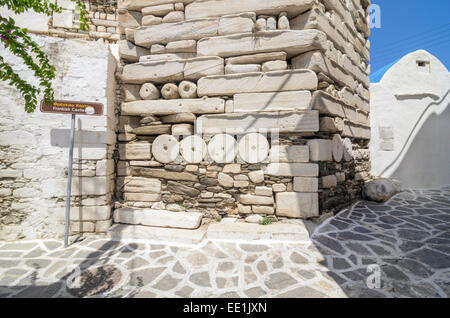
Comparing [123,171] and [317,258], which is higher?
[123,171]

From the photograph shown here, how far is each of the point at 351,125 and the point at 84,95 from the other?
→ 4.99 meters

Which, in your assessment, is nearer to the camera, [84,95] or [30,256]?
[30,256]

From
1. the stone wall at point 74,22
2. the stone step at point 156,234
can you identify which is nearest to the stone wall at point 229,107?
the stone step at point 156,234

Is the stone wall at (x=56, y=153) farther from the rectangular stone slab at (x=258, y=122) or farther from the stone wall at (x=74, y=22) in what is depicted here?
the stone wall at (x=74, y=22)

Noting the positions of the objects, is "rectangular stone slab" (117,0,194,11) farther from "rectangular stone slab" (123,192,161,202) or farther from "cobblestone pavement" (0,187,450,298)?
"cobblestone pavement" (0,187,450,298)

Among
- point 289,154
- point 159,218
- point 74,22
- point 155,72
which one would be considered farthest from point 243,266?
point 74,22

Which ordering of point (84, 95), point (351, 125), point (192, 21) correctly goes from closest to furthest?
1. point (84, 95)
2. point (192, 21)
3. point (351, 125)

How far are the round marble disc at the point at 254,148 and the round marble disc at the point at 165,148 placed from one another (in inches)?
43.5

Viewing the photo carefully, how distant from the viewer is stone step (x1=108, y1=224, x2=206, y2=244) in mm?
2818

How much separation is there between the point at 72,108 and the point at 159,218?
1.92m
